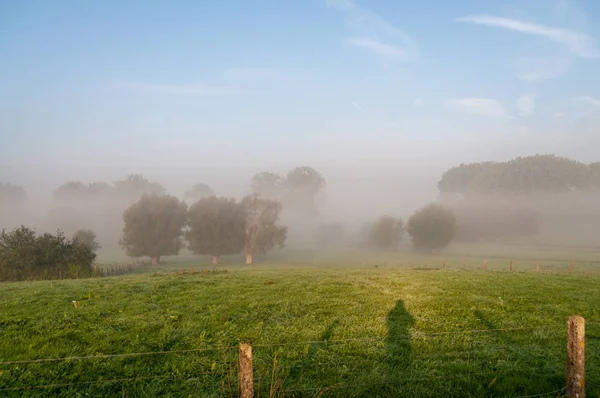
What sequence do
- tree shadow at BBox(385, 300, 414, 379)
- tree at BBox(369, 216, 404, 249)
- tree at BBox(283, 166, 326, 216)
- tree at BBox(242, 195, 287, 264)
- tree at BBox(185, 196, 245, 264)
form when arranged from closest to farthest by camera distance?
tree shadow at BBox(385, 300, 414, 379) → tree at BBox(185, 196, 245, 264) → tree at BBox(242, 195, 287, 264) → tree at BBox(369, 216, 404, 249) → tree at BBox(283, 166, 326, 216)

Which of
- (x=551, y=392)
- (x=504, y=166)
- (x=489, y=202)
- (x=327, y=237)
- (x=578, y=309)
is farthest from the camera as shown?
(x=504, y=166)

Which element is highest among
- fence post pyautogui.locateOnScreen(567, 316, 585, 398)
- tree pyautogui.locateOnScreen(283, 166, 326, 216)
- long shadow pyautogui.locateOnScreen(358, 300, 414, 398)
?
tree pyautogui.locateOnScreen(283, 166, 326, 216)

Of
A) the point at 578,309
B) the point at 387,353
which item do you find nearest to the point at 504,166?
the point at 578,309

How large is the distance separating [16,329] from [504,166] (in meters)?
195

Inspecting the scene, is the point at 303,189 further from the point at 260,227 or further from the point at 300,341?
the point at 300,341

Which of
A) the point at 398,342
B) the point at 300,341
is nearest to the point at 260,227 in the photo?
the point at 300,341

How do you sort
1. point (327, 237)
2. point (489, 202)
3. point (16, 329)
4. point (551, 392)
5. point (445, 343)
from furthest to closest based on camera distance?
point (489, 202) → point (327, 237) → point (16, 329) → point (445, 343) → point (551, 392)

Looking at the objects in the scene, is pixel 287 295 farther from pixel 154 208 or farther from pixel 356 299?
pixel 154 208

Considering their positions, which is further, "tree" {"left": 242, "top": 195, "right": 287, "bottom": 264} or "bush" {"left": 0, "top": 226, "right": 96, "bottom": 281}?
"tree" {"left": 242, "top": 195, "right": 287, "bottom": 264}

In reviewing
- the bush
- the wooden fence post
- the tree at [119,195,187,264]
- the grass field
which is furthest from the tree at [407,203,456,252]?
the wooden fence post

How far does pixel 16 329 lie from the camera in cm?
1581

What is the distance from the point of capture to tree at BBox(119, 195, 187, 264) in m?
89.5

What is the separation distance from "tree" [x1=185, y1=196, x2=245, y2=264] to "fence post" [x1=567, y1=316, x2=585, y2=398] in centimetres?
8531

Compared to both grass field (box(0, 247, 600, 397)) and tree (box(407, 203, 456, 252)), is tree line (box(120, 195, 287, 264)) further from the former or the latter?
grass field (box(0, 247, 600, 397))
